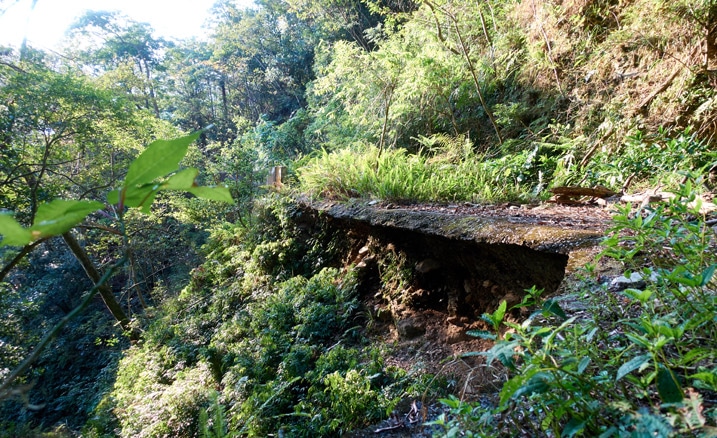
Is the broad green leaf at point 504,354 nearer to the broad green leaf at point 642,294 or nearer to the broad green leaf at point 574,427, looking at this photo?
the broad green leaf at point 574,427

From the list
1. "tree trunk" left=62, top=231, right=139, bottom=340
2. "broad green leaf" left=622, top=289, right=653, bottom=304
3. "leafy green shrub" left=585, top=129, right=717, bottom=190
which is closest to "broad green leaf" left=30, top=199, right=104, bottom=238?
"broad green leaf" left=622, top=289, right=653, bottom=304

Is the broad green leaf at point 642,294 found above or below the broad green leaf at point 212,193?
below

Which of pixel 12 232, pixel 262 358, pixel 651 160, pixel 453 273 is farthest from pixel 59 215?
pixel 651 160

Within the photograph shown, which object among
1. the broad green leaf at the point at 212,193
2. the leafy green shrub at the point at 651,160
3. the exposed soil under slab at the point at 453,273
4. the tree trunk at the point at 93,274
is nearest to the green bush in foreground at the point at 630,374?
the exposed soil under slab at the point at 453,273

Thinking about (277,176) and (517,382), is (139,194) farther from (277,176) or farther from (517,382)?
(277,176)

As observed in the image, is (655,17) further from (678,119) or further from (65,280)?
(65,280)

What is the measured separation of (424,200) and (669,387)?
3.20 meters

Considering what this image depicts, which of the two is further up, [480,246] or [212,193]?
[212,193]

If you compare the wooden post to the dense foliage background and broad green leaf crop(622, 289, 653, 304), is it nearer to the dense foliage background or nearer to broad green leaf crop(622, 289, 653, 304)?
the dense foliage background

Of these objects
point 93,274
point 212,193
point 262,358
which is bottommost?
point 262,358

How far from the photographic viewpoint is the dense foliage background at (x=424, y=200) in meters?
0.85

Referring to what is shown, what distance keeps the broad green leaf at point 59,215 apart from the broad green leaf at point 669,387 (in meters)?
0.93

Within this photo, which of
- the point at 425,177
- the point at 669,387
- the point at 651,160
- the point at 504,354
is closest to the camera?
the point at 669,387

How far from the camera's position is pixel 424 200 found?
12.4ft
